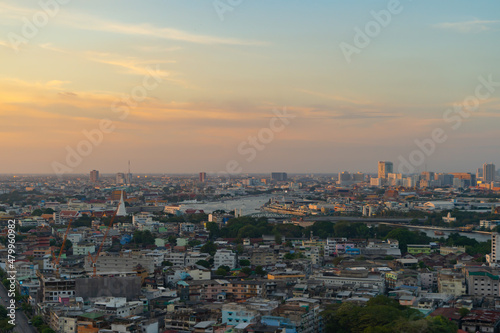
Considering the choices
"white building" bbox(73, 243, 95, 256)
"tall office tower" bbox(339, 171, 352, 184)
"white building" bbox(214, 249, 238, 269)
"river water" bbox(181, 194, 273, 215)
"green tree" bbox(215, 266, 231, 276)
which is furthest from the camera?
"tall office tower" bbox(339, 171, 352, 184)

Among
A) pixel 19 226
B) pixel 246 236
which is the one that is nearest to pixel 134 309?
pixel 246 236

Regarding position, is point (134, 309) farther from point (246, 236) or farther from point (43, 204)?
point (43, 204)

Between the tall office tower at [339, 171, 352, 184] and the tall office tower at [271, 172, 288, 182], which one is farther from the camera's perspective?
the tall office tower at [271, 172, 288, 182]

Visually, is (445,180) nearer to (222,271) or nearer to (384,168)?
(384,168)

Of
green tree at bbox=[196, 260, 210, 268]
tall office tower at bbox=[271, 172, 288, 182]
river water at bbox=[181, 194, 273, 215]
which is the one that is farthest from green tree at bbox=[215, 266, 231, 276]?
tall office tower at bbox=[271, 172, 288, 182]

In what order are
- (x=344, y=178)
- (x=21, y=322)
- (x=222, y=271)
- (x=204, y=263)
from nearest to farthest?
(x=21, y=322) → (x=222, y=271) → (x=204, y=263) → (x=344, y=178)

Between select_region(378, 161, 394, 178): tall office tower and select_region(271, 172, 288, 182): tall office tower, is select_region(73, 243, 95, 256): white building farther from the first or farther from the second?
select_region(271, 172, 288, 182): tall office tower

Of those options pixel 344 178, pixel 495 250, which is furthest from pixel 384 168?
pixel 495 250

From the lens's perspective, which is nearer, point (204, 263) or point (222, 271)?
point (222, 271)

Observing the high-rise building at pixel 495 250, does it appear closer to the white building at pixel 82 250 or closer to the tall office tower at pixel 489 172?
the white building at pixel 82 250

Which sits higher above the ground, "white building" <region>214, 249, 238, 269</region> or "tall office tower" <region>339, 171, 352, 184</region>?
"tall office tower" <region>339, 171, 352, 184</region>

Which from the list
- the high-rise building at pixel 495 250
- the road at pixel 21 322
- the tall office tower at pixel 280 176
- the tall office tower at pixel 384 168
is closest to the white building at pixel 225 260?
the road at pixel 21 322
